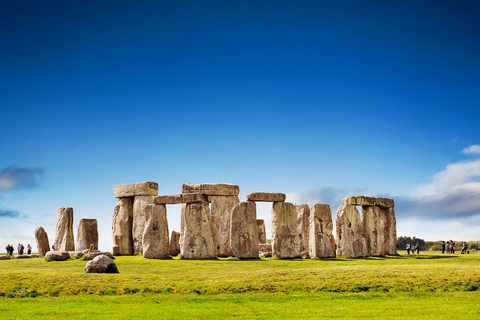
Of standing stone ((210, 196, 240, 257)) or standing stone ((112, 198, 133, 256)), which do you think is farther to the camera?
standing stone ((112, 198, 133, 256))

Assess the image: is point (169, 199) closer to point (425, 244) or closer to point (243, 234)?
point (243, 234)

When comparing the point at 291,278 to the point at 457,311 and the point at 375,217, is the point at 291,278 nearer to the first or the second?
the point at 457,311

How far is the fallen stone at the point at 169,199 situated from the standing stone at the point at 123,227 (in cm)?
556

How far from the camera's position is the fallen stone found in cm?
2658

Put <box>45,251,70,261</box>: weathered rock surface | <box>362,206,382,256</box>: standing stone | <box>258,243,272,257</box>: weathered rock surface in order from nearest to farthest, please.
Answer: <box>45,251,70,261</box>: weathered rock surface
<box>258,243,272,257</box>: weathered rock surface
<box>362,206,382,256</box>: standing stone

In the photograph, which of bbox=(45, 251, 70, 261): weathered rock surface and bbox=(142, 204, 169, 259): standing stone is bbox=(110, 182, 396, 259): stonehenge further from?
bbox=(45, 251, 70, 261): weathered rock surface

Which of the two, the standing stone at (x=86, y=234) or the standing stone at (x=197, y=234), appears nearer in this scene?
the standing stone at (x=197, y=234)

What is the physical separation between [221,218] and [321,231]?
5.83 meters

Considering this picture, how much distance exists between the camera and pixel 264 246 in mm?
28641

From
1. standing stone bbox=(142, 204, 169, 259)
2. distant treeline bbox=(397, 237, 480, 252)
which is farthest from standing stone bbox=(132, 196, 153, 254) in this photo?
distant treeline bbox=(397, 237, 480, 252)

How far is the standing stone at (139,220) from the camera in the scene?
→ 1219 inches

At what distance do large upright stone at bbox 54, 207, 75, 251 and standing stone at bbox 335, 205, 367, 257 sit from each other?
15043mm

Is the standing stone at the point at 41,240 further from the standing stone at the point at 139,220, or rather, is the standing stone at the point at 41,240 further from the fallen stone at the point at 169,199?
the fallen stone at the point at 169,199

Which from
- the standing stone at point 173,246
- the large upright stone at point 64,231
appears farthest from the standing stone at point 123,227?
the standing stone at point 173,246
